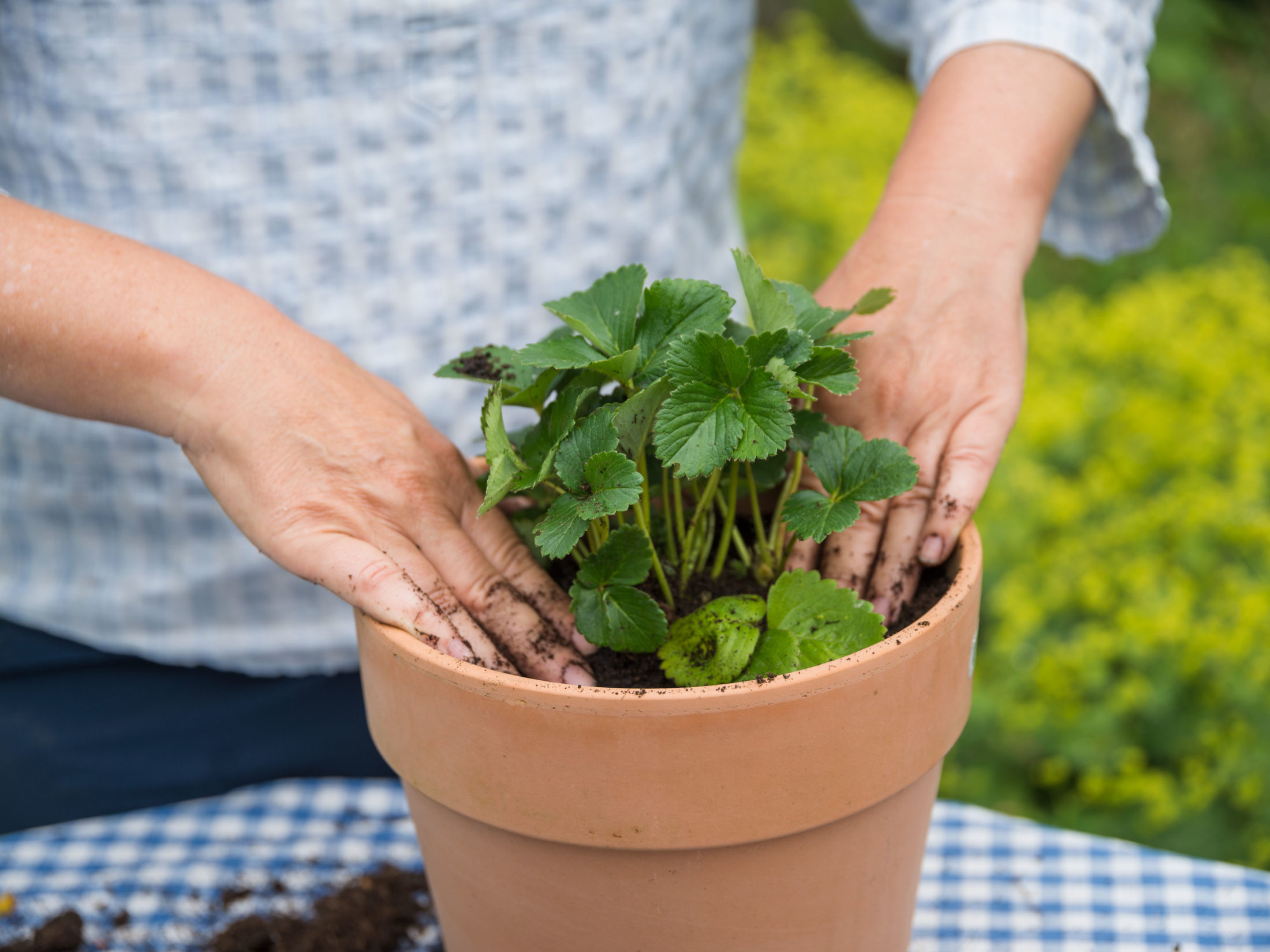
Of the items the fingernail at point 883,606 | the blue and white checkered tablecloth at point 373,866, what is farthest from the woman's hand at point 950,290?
the blue and white checkered tablecloth at point 373,866

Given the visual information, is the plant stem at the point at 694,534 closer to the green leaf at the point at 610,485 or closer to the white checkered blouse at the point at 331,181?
the green leaf at the point at 610,485

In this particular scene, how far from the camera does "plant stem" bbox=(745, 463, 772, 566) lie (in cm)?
68

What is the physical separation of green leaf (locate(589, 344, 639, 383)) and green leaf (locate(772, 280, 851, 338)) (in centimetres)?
11

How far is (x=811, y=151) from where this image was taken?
341cm

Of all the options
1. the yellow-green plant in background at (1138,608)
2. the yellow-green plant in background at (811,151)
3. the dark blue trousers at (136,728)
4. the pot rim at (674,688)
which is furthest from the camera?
the yellow-green plant in background at (811,151)

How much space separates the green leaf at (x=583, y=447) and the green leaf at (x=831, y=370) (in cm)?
11

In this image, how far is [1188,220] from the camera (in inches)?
122

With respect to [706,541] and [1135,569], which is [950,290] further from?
[1135,569]

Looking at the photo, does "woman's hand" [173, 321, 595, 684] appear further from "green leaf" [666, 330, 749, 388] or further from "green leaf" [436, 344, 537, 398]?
"green leaf" [666, 330, 749, 388]

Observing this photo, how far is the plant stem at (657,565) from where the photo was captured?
2.02 ft

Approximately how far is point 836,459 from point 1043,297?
2.55m

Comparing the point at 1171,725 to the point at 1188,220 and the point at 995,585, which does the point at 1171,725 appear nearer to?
the point at 995,585

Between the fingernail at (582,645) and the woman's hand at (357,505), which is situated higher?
the woman's hand at (357,505)

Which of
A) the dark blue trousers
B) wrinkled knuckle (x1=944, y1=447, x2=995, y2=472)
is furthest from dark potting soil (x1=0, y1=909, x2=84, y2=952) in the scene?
wrinkled knuckle (x1=944, y1=447, x2=995, y2=472)
